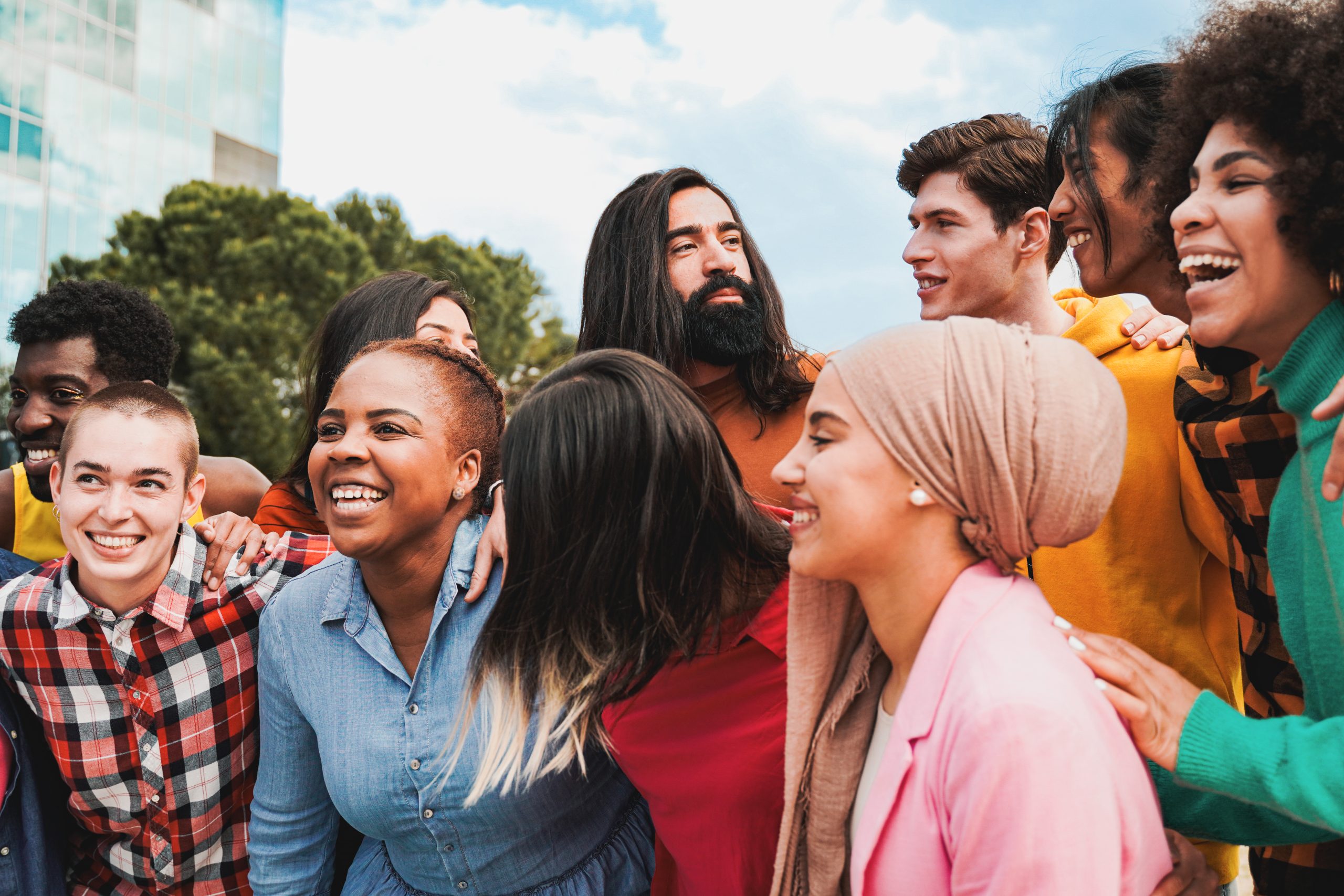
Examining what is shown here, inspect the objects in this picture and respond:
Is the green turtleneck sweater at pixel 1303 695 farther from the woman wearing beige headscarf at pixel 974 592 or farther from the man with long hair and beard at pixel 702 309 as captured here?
the man with long hair and beard at pixel 702 309

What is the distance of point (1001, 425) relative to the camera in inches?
67.4

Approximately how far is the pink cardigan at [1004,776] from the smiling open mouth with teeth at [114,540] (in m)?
2.36

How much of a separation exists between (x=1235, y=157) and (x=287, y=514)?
3508 mm

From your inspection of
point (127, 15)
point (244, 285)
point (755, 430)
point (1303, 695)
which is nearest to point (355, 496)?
point (755, 430)

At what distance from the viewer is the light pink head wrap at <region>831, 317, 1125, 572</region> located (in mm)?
1714

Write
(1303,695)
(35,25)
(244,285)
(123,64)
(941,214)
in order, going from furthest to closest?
1. (123,64)
2. (35,25)
3. (244,285)
4. (941,214)
5. (1303,695)

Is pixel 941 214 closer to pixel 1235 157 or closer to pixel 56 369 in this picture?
pixel 1235 157

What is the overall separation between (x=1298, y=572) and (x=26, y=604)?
11.1 feet

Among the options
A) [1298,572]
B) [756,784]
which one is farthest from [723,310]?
[1298,572]

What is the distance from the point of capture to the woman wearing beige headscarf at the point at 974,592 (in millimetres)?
1585

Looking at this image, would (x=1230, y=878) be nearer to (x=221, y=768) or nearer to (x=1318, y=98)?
(x=1318, y=98)

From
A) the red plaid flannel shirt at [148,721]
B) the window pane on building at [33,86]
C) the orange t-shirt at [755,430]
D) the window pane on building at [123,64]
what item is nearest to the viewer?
the red plaid flannel shirt at [148,721]

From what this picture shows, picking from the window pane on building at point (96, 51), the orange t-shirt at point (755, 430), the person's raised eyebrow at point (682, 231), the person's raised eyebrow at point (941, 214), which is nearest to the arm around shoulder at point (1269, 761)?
the orange t-shirt at point (755, 430)

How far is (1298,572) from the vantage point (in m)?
1.96
